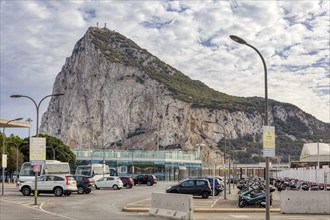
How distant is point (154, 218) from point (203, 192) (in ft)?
61.1

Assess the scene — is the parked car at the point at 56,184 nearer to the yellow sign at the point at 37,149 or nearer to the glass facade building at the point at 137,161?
A: the yellow sign at the point at 37,149

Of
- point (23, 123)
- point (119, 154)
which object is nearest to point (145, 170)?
point (119, 154)

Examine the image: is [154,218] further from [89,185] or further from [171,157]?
[171,157]

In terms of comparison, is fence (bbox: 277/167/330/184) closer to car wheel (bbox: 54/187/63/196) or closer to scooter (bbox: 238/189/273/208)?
scooter (bbox: 238/189/273/208)

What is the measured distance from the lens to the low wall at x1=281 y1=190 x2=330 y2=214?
2792 cm

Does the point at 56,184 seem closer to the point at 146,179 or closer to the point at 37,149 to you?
the point at 37,149

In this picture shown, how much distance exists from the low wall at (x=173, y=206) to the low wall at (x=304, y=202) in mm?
6886

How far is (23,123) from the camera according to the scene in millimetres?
90188

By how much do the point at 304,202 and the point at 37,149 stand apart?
52.6 ft

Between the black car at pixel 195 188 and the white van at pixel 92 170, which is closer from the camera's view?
the black car at pixel 195 188

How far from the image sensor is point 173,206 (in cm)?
2458

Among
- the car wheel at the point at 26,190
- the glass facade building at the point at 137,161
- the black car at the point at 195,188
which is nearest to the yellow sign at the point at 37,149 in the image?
the car wheel at the point at 26,190

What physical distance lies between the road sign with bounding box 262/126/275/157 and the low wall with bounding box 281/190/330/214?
9458 millimetres

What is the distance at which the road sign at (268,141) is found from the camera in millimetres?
19328
